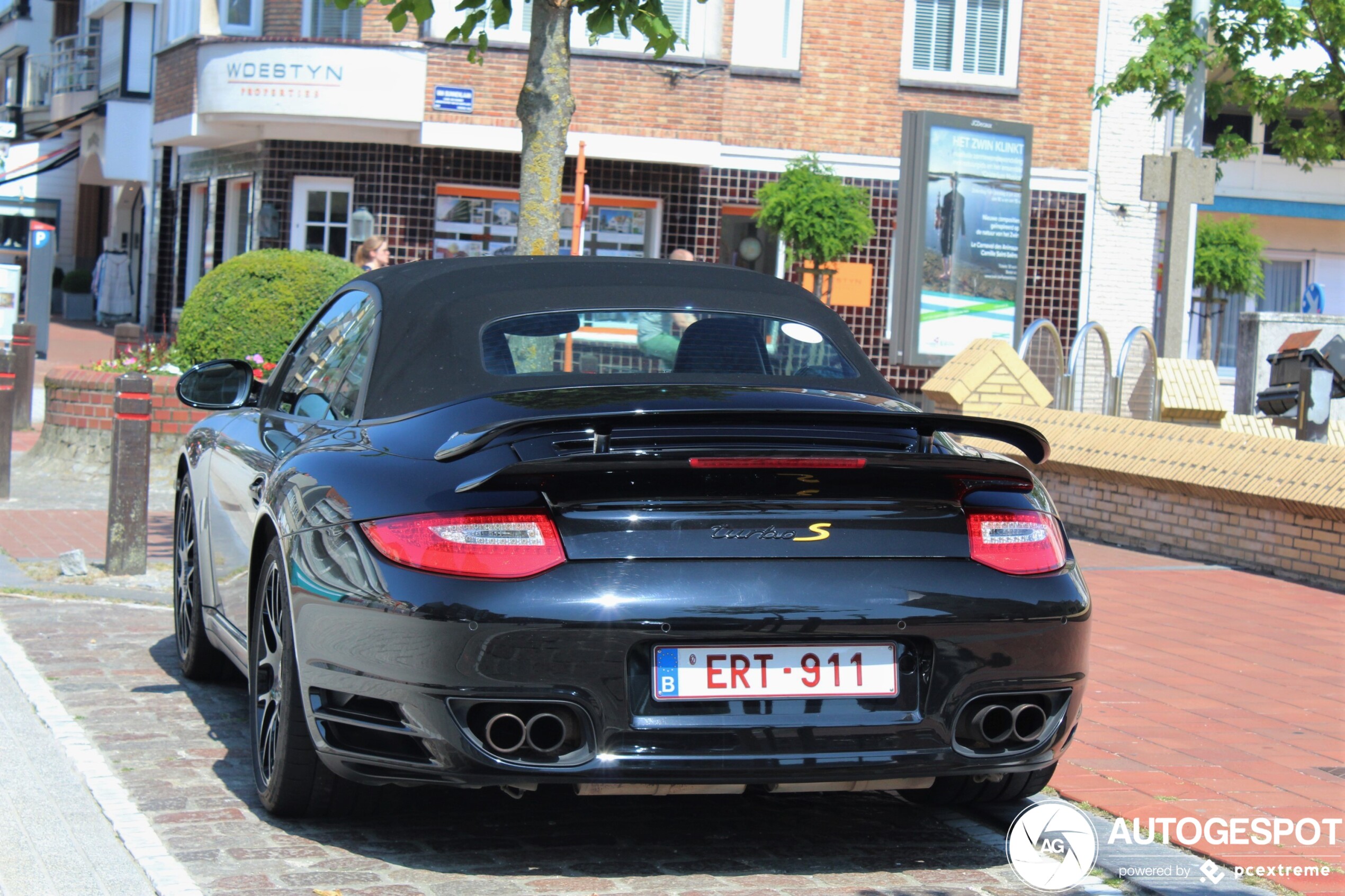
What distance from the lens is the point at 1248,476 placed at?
31.7ft

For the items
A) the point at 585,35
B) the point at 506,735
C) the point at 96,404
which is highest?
the point at 585,35

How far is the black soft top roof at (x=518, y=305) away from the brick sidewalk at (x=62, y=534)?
15.6ft

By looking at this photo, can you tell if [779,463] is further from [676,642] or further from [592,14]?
[592,14]

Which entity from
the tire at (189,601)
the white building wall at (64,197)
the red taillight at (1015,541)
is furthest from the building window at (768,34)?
the white building wall at (64,197)

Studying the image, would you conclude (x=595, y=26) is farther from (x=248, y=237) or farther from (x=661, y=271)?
(x=248, y=237)

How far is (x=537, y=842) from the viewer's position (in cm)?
421

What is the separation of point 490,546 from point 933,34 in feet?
71.7

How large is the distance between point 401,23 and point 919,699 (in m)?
5.32

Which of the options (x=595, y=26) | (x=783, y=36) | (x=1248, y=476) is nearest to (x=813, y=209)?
(x=783, y=36)

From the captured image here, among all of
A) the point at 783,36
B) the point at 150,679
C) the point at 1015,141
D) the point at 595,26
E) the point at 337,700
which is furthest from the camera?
the point at 783,36

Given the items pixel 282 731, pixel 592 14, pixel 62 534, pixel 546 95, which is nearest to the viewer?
pixel 282 731

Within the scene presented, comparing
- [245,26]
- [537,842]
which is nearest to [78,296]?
[245,26]

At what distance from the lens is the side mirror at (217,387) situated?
5832 millimetres

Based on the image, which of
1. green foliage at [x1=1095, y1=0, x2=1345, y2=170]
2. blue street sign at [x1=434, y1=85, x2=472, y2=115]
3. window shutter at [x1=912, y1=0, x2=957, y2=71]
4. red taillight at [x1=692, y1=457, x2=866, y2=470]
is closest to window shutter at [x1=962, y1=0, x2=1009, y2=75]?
window shutter at [x1=912, y1=0, x2=957, y2=71]
